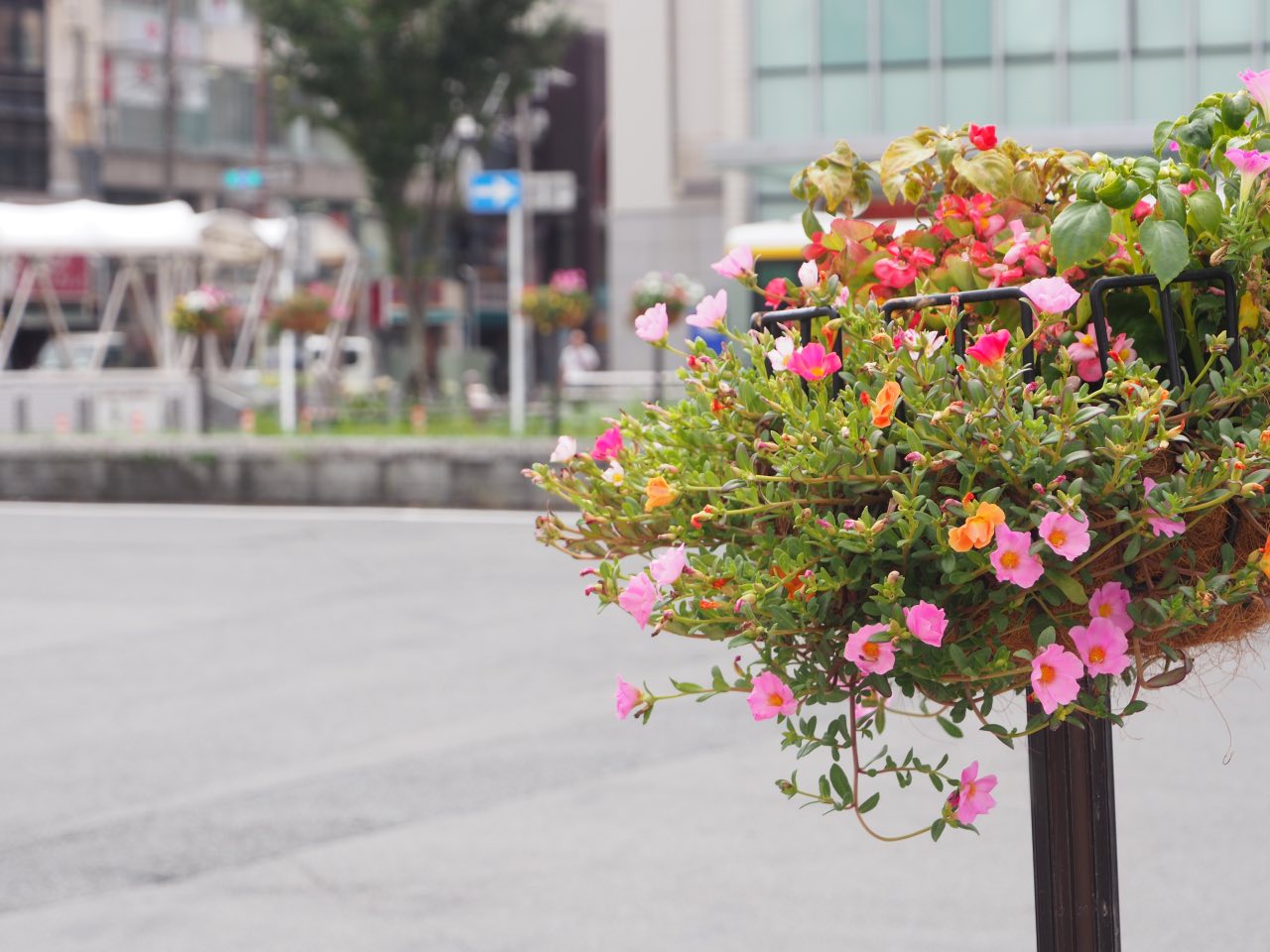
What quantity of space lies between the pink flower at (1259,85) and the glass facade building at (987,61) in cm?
2716

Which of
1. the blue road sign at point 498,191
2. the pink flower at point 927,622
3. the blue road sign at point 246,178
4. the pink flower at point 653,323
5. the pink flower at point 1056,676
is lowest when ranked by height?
the pink flower at point 1056,676

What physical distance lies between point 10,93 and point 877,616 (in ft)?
161

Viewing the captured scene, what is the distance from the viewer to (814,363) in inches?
78.7

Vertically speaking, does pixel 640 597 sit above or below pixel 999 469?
below

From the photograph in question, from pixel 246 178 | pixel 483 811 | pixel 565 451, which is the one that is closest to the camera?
pixel 565 451

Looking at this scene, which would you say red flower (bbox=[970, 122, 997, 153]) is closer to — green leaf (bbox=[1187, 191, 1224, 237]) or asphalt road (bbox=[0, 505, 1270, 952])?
green leaf (bbox=[1187, 191, 1224, 237])

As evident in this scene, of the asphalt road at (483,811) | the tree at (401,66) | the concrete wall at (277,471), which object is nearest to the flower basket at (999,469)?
the asphalt road at (483,811)

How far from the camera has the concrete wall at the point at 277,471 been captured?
17.6 metres

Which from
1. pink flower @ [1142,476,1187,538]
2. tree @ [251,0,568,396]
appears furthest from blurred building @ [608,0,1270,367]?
pink flower @ [1142,476,1187,538]

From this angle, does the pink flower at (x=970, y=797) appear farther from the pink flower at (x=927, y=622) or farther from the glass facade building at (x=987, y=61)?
the glass facade building at (x=987, y=61)

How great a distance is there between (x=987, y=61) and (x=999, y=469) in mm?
30440

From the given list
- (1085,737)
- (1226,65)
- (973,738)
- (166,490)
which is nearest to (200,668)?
(973,738)

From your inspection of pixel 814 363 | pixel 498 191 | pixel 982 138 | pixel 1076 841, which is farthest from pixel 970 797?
pixel 498 191

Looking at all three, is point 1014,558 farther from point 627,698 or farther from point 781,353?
point 627,698
